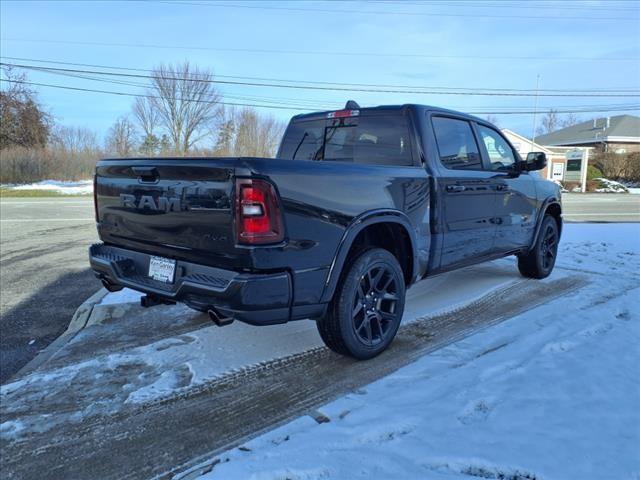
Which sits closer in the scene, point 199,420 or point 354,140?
point 199,420

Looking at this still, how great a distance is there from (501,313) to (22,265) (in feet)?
22.7

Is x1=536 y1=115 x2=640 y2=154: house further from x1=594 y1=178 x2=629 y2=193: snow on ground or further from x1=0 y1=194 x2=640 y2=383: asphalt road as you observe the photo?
x1=0 y1=194 x2=640 y2=383: asphalt road

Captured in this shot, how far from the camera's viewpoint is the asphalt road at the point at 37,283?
15.0 feet

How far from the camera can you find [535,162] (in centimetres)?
534

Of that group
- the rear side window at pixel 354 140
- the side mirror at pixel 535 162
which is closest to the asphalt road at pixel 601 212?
the side mirror at pixel 535 162

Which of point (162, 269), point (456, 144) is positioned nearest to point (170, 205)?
point (162, 269)

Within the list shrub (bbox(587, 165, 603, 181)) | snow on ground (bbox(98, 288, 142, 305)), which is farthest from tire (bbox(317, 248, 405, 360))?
shrub (bbox(587, 165, 603, 181))

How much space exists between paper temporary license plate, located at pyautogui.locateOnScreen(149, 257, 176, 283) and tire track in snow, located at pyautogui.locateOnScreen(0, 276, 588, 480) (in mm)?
764

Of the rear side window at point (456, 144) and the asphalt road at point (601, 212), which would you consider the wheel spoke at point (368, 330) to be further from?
the asphalt road at point (601, 212)

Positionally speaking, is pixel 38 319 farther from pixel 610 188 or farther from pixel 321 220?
pixel 610 188

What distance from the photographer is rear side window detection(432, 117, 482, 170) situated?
4.26 meters

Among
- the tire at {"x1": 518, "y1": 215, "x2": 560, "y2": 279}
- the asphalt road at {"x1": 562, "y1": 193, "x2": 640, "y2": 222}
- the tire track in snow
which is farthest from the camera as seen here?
the asphalt road at {"x1": 562, "y1": 193, "x2": 640, "y2": 222}

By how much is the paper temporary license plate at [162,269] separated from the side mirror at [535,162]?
3998mm

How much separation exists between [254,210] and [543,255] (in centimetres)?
455
